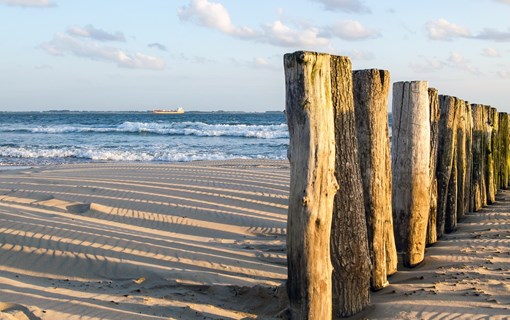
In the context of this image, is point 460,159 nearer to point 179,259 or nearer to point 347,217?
point 179,259

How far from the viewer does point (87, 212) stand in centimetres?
956

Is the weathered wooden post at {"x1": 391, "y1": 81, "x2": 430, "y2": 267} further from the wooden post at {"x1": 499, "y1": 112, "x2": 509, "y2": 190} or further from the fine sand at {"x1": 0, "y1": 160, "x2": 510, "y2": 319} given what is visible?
the wooden post at {"x1": 499, "y1": 112, "x2": 509, "y2": 190}

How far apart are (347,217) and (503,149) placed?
9853 millimetres

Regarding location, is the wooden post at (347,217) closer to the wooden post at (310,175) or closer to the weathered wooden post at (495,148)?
the wooden post at (310,175)

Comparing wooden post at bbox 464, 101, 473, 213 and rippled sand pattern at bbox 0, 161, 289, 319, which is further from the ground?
wooden post at bbox 464, 101, 473, 213

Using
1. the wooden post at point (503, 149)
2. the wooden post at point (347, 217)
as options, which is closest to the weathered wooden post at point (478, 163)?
the wooden post at point (503, 149)

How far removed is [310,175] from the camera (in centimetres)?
406

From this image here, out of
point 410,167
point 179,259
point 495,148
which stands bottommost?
point 179,259

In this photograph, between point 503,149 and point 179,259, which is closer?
point 179,259

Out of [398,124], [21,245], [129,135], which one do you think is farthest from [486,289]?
[129,135]

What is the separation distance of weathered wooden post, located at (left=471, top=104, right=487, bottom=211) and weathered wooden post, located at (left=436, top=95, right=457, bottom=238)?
7.42ft

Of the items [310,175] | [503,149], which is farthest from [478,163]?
[310,175]

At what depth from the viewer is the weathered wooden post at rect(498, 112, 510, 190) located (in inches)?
519

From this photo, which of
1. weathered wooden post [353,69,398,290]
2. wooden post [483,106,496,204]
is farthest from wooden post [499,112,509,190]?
weathered wooden post [353,69,398,290]
